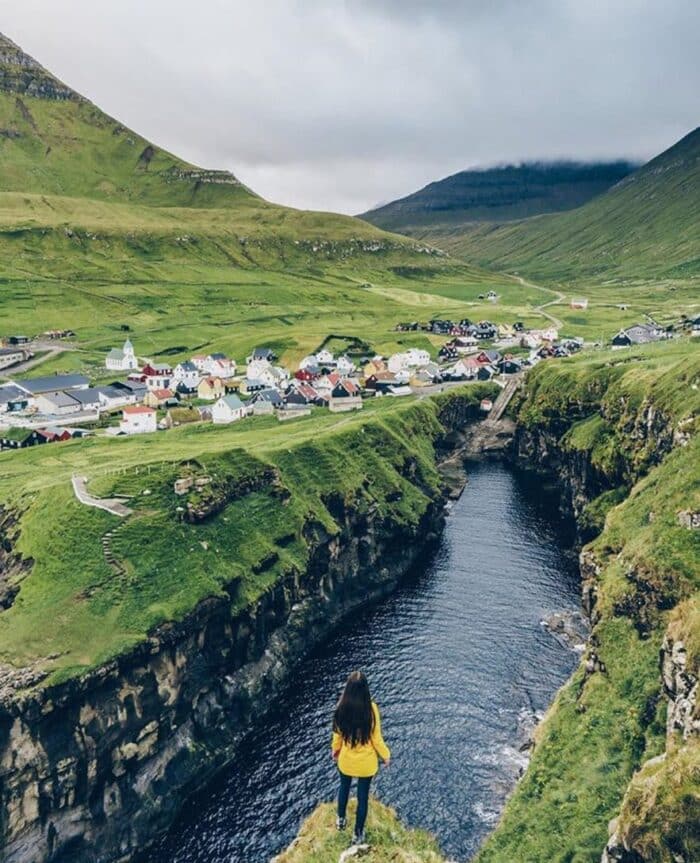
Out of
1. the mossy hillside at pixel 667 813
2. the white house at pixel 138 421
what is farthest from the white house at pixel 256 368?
the mossy hillside at pixel 667 813

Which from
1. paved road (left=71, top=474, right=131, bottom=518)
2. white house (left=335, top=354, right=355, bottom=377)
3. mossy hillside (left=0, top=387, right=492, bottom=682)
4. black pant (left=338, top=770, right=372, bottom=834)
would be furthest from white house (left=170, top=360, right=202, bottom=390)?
black pant (left=338, top=770, right=372, bottom=834)

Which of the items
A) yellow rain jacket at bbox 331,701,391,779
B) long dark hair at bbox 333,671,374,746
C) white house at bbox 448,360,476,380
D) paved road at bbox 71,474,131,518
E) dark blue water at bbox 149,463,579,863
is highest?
long dark hair at bbox 333,671,374,746

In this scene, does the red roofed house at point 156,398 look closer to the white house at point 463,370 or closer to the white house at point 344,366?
the white house at point 344,366

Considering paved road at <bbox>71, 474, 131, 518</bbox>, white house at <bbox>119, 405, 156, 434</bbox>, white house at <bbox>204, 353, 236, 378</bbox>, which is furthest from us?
white house at <bbox>204, 353, 236, 378</bbox>

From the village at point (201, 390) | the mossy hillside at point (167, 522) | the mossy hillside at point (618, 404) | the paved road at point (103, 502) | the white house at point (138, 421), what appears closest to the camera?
the mossy hillside at point (167, 522)

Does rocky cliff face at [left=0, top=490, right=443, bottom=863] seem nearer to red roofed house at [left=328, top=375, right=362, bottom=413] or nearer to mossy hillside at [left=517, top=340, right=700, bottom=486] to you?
mossy hillside at [left=517, top=340, right=700, bottom=486]

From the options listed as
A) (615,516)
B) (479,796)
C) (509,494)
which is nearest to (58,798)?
(479,796)

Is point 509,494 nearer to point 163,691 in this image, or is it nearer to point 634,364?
point 634,364
